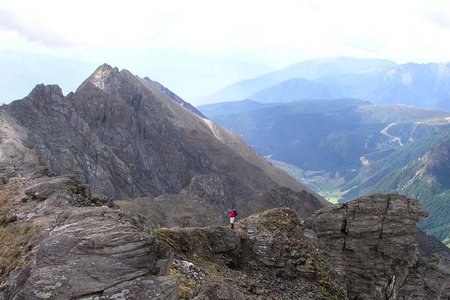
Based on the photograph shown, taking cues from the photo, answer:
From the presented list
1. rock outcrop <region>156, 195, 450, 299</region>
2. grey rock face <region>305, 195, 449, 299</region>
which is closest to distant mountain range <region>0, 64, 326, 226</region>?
grey rock face <region>305, 195, 449, 299</region>

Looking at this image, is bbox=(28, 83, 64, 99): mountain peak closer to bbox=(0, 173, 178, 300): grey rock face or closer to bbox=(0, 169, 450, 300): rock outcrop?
bbox=(0, 169, 450, 300): rock outcrop

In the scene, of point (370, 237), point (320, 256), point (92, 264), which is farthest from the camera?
point (370, 237)

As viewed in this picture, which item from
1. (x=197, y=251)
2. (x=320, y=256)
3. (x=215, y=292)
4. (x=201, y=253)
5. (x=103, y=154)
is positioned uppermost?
(x=215, y=292)

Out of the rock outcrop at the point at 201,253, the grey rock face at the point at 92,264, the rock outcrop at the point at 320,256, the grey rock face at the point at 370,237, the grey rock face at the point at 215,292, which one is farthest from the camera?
the grey rock face at the point at 370,237

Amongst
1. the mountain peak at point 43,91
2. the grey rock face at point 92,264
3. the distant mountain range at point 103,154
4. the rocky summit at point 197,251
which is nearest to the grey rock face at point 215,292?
the rocky summit at point 197,251

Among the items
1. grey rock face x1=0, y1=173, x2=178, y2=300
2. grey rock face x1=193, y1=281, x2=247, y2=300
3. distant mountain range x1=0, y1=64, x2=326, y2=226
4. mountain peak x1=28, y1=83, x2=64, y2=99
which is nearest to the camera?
grey rock face x1=0, y1=173, x2=178, y2=300

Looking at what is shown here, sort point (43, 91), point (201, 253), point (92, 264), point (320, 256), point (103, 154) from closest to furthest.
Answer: point (92, 264) → point (201, 253) → point (320, 256) → point (103, 154) → point (43, 91)

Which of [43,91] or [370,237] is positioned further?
[43,91]

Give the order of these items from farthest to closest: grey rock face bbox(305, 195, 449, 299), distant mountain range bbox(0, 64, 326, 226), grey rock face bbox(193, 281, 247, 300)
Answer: distant mountain range bbox(0, 64, 326, 226) → grey rock face bbox(305, 195, 449, 299) → grey rock face bbox(193, 281, 247, 300)

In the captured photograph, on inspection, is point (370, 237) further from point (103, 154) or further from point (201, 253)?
point (103, 154)

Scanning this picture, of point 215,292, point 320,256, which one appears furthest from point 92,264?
point 320,256

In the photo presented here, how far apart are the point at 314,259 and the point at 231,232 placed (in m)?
7.16

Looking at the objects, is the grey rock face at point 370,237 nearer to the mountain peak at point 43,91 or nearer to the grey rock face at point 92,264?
the grey rock face at point 92,264

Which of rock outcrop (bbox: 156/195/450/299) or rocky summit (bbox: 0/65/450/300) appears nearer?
rocky summit (bbox: 0/65/450/300)
